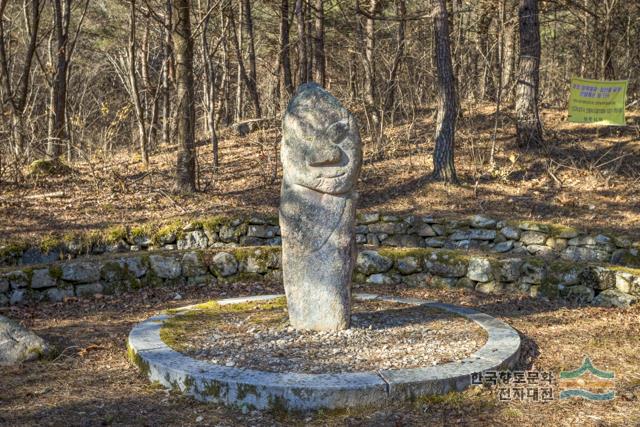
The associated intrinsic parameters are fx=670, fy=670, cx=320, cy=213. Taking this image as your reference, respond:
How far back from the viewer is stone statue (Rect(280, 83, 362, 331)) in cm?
562

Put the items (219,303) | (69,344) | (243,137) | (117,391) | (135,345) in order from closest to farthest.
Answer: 1. (117,391)
2. (135,345)
3. (69,344)
4. (219,303)
5. (243,137)

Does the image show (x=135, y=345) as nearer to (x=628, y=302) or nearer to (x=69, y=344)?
(x=69, y=344)

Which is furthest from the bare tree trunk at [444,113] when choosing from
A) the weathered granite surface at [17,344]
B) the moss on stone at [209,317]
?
the weathered granite surface at [17,344]

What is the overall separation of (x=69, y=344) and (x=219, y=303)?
5.09 ft

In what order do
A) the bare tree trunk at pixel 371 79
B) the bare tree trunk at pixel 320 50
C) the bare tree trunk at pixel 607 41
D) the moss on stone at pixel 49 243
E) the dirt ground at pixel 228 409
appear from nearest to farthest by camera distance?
the dirt ground at pixel 228 409
the moss on stone at pixel 49 243
the bare tree trunk at pixel 371 79
the bare tree trunk at pixel 607 41
the bare tree trunk at pixel 320 50

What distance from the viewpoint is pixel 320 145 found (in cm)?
559

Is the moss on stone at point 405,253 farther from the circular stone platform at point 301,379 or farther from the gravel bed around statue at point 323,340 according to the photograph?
the circular stone platform at point 301,379

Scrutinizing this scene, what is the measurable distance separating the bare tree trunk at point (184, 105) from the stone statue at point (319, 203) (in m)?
6.26

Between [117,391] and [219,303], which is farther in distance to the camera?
[219,303]

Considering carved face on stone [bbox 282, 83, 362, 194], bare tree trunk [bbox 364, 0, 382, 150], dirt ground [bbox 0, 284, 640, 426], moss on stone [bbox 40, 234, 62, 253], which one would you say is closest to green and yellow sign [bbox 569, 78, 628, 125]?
bare tree trunk [bbox 364, 0, 382, 150]

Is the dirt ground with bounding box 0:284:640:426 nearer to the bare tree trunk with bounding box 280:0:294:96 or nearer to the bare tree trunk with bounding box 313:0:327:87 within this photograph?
the bare tree trunk with bounding box 280:0:294:96

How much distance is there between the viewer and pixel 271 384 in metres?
4.48

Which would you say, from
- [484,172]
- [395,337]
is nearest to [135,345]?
[395,337]

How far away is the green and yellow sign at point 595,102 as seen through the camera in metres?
13.4
